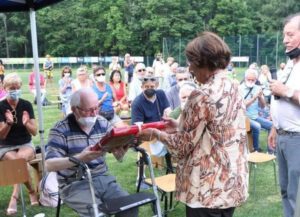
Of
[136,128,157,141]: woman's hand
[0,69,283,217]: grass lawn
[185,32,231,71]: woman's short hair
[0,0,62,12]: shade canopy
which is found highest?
[0,0,62,12]: shade canopy

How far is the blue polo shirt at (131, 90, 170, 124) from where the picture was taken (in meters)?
4.39

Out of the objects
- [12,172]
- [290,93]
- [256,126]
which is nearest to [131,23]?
[256,126]

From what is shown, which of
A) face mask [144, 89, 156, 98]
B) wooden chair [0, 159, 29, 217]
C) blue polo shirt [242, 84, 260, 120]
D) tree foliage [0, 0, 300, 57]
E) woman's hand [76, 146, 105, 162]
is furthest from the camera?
tree foliage [0, 0, 300, 57]

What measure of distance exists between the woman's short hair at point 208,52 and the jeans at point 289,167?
4.18 ft

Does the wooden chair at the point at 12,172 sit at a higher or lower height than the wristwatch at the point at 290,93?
lower

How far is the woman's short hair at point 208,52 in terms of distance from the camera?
1.84 meters

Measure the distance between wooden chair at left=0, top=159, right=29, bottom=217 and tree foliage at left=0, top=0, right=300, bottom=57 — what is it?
41.9 metres

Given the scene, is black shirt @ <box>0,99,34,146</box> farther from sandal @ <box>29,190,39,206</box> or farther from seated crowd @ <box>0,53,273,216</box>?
sandal @ <box>29,190,39,206</box>

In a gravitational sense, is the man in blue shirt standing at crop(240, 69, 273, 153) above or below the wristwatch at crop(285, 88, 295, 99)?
below

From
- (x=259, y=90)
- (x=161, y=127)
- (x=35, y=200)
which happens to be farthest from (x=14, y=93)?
(x=259, y=90)

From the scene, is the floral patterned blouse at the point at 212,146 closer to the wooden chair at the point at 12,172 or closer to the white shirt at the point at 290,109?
the white shirt at the point at 290,109

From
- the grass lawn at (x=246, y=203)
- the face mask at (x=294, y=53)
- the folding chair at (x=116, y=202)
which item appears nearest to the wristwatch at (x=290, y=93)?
the face mask at (x=294, y=53)

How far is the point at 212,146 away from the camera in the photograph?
185 centimetres

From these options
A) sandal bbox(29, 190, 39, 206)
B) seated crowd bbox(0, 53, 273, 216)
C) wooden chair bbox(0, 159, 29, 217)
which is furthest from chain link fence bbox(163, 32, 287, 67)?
wooden chair bbox(0, 159, 29, 217)
